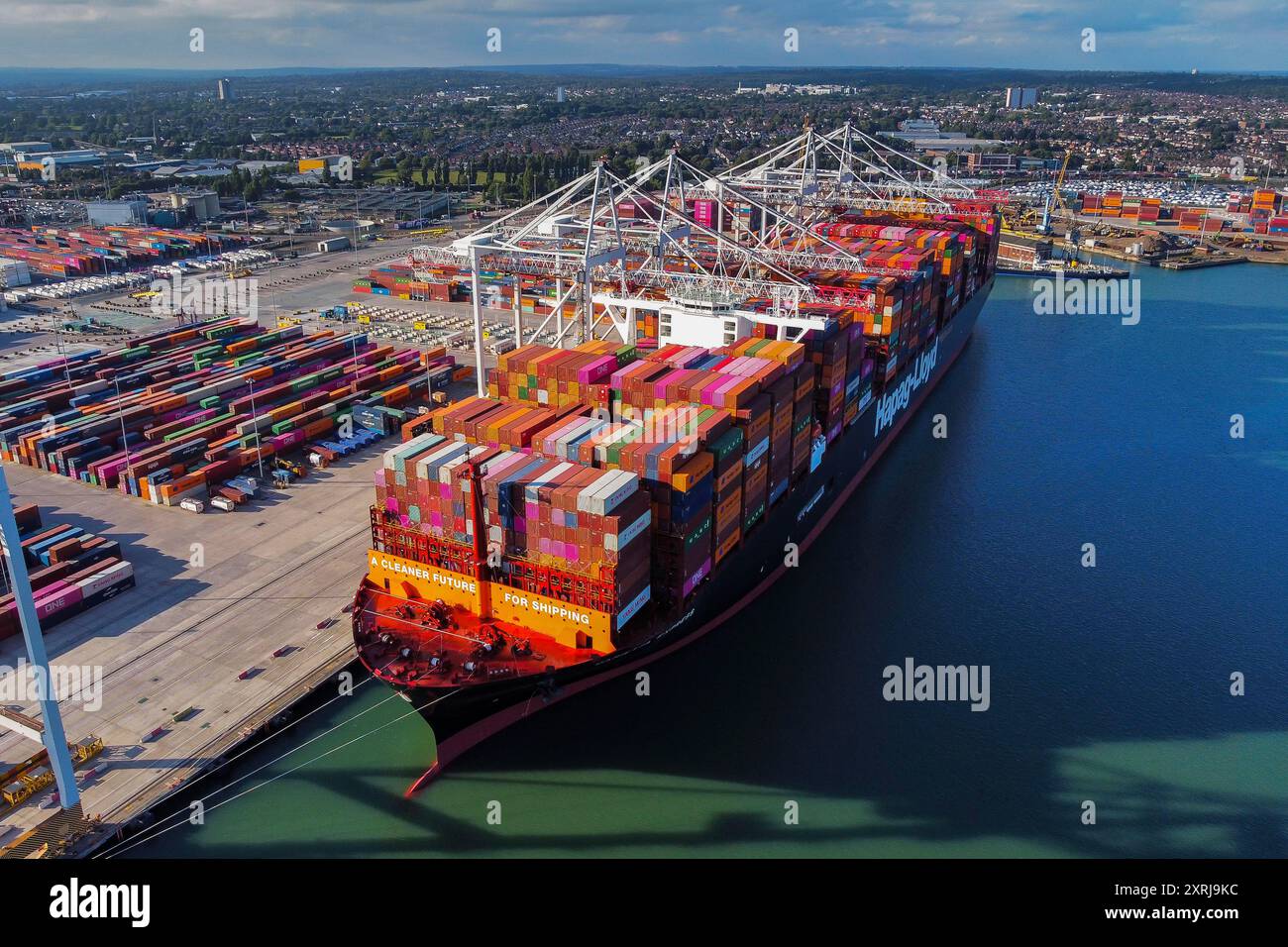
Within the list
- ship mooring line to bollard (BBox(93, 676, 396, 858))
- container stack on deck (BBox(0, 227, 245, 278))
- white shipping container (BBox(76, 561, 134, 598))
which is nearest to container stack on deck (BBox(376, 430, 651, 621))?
ship mooring line to bollard (BBox(93, 676, 396, 858))

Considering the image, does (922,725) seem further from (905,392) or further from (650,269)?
(650,269)

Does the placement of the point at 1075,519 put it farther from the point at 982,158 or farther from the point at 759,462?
the point at 982,158

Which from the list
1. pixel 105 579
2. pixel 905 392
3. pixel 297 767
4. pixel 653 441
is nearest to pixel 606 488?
pixel 653 441

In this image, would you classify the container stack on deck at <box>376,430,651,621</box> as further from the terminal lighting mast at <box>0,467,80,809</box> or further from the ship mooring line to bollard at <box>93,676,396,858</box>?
the terminal lighting mast at <box>0,467,80,809</box>

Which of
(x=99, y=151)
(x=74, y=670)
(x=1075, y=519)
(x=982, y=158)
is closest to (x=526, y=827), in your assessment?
(x=74, y=670)

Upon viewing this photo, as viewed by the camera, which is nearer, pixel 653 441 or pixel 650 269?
pixel 653 441

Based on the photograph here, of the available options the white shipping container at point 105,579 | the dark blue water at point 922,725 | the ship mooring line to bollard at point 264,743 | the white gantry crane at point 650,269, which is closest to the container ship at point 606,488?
the white gantry crane at point 650,269
